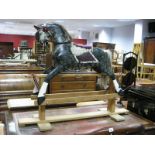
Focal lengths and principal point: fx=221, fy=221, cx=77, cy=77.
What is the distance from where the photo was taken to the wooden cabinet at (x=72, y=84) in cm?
244

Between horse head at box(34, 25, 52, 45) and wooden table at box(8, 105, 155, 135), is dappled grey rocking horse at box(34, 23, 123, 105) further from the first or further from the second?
wooden table at box(8, 105, 155, 135)

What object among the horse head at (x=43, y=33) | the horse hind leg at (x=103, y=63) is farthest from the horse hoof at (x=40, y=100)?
the horse hind leg at (x=103, y=63)

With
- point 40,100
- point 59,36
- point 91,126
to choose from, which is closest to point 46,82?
point 40,100

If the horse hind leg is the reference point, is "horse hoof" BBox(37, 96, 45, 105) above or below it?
below

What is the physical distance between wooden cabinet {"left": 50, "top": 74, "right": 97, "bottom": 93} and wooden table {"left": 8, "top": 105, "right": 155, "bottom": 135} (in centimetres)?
23

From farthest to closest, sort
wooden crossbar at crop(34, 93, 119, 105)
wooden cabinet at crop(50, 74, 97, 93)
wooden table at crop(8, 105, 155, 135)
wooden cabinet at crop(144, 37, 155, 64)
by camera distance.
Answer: wooden cabinet at crop(144, 37, 155, 64) → wooden cabinet at crop(50, 74, 97, 93) → wooden crossbar at crop(34, 93, 119, 105) → wooden table at crop(8, 105, 155, 135)

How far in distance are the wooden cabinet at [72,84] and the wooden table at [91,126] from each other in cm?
23

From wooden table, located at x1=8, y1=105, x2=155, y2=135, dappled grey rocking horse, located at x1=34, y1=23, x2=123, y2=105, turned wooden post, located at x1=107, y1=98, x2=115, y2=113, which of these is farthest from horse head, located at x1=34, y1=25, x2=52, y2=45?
turned wooden post, located at x1=107, y1=98, x2=115, y2=113

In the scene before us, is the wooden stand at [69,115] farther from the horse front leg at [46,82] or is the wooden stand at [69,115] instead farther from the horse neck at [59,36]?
the horse neck at [59,36]

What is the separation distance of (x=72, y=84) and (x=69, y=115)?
1.62ft

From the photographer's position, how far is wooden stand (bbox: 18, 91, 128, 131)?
1.94 metres

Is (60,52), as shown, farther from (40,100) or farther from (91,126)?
(91,126)

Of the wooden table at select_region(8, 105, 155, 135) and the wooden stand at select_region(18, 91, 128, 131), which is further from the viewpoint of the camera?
the wooden stand at select_region(18, 91, 128, 131)
